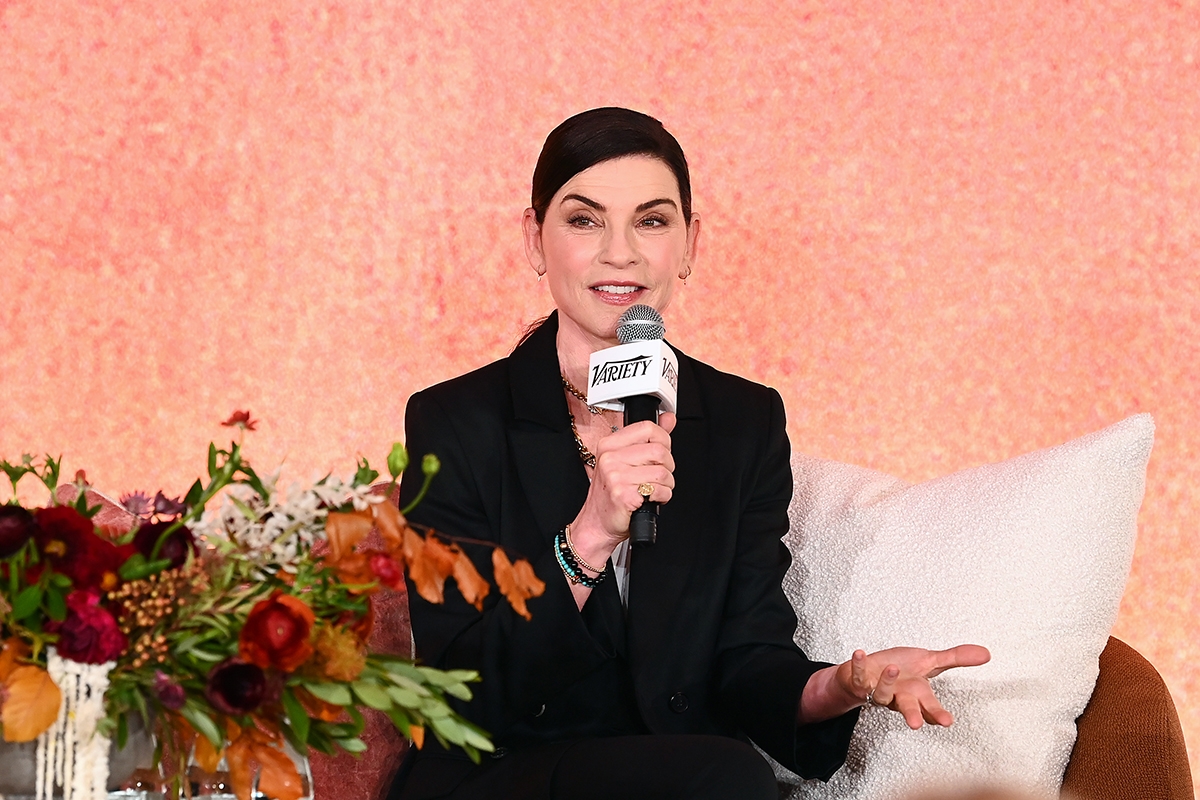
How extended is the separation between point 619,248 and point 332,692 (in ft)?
2.93

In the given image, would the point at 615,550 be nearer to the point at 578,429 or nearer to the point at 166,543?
the point at 578,429

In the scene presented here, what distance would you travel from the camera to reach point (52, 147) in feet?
7.97

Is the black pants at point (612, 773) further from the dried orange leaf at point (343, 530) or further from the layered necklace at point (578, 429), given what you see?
the dried orange leaf at point (343, 530)

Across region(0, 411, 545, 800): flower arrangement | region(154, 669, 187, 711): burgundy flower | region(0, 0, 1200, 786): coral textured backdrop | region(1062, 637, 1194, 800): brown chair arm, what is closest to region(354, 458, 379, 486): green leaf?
region(0, 411, 545, 800): flower arrangement

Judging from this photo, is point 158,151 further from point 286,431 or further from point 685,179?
point 685,179

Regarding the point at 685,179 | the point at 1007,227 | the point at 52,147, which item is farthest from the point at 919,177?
the point at 52,147

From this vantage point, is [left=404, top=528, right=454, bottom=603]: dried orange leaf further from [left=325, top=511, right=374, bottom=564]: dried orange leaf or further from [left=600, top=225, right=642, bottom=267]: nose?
[left=600, top=225, right=642, bottom=267]: nose

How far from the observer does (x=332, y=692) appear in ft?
3.14

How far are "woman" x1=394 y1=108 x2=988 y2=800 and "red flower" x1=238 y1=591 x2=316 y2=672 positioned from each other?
46 centimetres

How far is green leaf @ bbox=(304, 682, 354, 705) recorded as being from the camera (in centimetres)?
96

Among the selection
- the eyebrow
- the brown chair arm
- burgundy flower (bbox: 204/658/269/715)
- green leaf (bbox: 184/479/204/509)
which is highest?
the eyebrow

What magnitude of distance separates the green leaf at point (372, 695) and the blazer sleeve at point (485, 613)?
52 centimetres

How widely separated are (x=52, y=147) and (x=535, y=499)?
1.37 metres

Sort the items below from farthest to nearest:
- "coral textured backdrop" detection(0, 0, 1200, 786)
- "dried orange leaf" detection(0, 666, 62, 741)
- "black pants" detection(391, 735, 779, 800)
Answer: "coral textured backdrop" detection(0, 0, 1200, 786) < "black pants" detection(391, 735, 779, 800) < "dried orange leaf" detection(0, 666, 62, 741)
